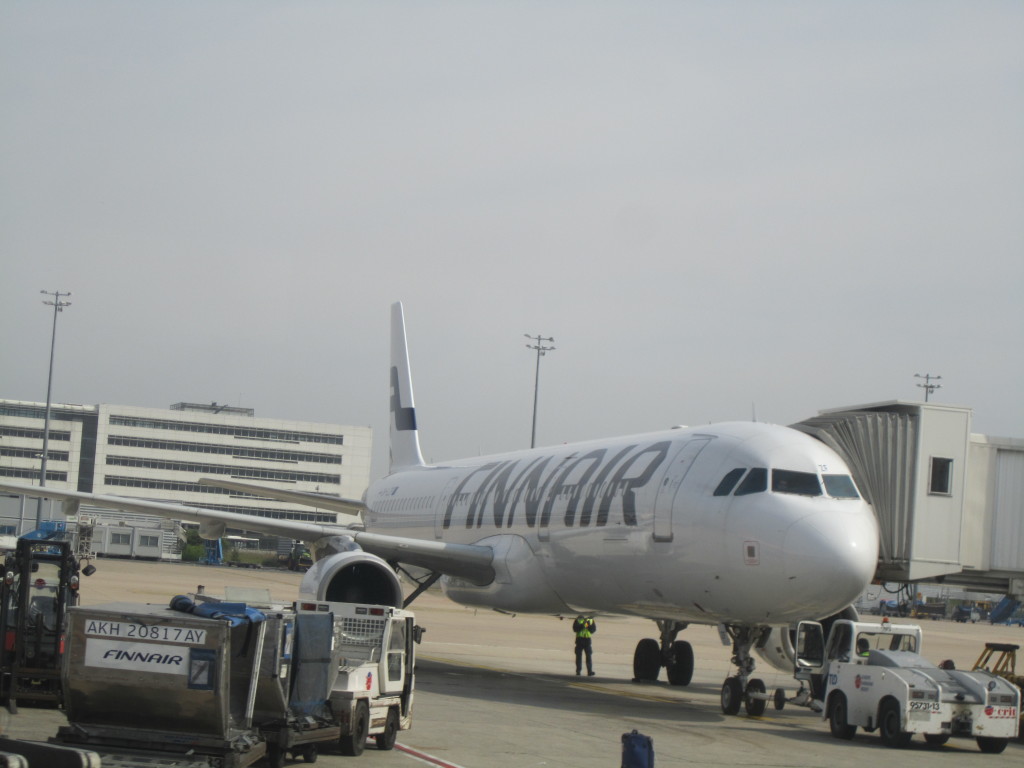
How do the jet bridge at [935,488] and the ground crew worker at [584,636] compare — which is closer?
the jet bridge at [935,488]

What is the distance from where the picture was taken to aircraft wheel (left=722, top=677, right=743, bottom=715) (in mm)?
17312

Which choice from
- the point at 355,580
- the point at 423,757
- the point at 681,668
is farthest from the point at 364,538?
the point at 423,757

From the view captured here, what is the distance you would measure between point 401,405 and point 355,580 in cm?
1338

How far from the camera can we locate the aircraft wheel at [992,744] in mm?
15680

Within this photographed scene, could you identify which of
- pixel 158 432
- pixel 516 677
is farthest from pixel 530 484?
pixel 158 432

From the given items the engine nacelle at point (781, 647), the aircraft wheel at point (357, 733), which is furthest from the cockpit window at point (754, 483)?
the aircraft wheel at point (357, 733)

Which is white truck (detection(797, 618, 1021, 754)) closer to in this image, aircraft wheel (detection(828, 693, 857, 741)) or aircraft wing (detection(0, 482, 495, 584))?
aircraft wheel (detection(828, 693, 857, 741))

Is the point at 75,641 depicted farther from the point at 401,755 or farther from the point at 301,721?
the point at 401,755

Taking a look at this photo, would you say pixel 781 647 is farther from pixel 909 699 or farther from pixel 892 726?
pixel 909 699

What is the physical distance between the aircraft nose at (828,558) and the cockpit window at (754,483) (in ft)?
2.53

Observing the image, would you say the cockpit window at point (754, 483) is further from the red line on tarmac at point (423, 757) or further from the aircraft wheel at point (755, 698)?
the red line on tarmac at point (423, 757)

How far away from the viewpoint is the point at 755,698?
56.3ft

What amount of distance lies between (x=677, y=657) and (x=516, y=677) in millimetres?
2879

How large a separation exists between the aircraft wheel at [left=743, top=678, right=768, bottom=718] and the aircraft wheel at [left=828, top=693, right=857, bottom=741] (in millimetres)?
874
